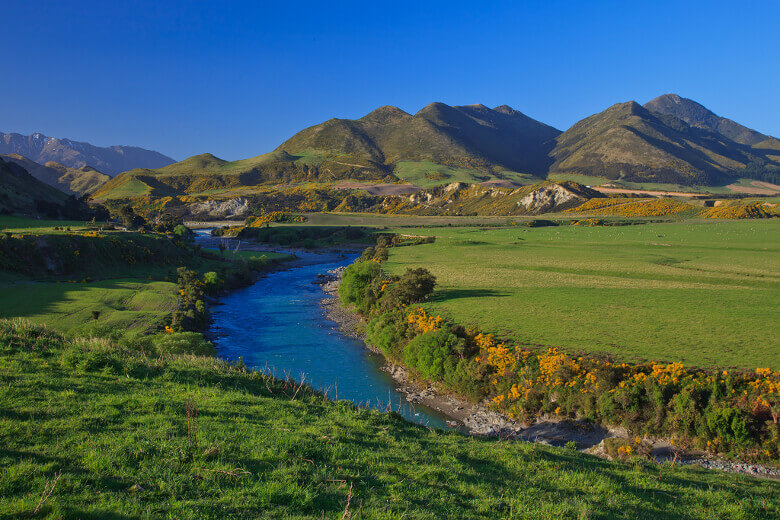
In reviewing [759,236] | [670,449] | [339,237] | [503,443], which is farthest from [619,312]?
[339,237]

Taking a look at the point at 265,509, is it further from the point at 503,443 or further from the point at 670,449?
the point at 670,449

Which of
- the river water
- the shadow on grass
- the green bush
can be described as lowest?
the river water

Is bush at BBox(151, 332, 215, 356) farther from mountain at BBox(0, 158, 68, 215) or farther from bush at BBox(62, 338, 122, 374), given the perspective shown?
mountain at BBox(0, 158, 68, 215)

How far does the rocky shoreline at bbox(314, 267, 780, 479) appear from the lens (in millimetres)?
17558

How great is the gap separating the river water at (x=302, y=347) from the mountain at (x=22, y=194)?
151 feet

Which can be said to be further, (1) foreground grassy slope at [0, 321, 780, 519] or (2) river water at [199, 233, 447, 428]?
(2) river water at [199, 233, 447, 428]

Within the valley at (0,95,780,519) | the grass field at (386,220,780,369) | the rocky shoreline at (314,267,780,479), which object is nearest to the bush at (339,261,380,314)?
the valley at (0,95,780,519)

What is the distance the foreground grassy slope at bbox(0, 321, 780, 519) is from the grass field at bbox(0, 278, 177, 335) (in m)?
21.1

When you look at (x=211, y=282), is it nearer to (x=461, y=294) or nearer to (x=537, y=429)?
(x=461, y=294)

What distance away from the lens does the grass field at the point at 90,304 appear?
32.6 m

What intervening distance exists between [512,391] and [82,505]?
21.5 meters

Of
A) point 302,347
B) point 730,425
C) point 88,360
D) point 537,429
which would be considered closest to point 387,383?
point 302,347

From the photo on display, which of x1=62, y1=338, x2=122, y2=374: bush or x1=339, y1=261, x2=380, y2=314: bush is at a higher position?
x1=62, y1=338, x2=122, y2=374: bush

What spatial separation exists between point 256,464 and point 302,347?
2858 cm
